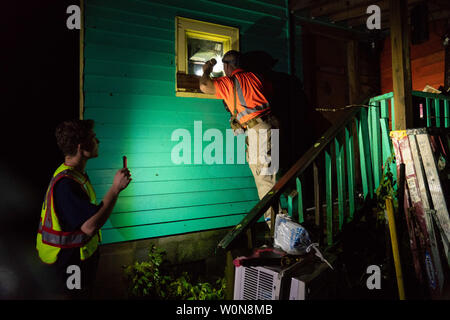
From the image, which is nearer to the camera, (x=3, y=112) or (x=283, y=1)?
(x=3, y=112)

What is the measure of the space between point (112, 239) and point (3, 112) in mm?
2382

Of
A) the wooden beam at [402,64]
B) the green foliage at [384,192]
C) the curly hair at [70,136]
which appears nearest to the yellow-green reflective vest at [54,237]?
the curly hair at [70,136]

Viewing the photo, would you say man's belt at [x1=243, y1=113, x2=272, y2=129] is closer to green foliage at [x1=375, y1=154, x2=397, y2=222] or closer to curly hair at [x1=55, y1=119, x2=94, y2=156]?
green foliage at [x1=375, y1=154, x2=397, y2=222]

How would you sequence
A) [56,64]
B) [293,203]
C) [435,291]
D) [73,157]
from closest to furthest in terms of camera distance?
1. [73,157]
2. [435,291]
3. [293,203]
4. [56,64]

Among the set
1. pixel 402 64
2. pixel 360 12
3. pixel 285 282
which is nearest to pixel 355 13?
pixel 360 12

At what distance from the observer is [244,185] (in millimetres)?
4973

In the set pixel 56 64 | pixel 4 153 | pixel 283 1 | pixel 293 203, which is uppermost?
pixel 283 1

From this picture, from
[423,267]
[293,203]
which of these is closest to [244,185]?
[293,203]

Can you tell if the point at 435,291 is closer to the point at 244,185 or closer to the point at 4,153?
the point at 244,185

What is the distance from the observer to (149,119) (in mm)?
4254

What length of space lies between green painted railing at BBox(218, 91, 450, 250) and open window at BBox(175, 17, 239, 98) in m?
2.25

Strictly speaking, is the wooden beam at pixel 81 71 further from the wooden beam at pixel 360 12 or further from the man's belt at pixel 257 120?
the wooden beam at pixel 360 12

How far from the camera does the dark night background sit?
12.1 ft

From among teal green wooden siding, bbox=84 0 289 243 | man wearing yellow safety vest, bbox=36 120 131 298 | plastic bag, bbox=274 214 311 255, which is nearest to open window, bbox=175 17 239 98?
teal green wooden siding, bbox=84 0 289 243
